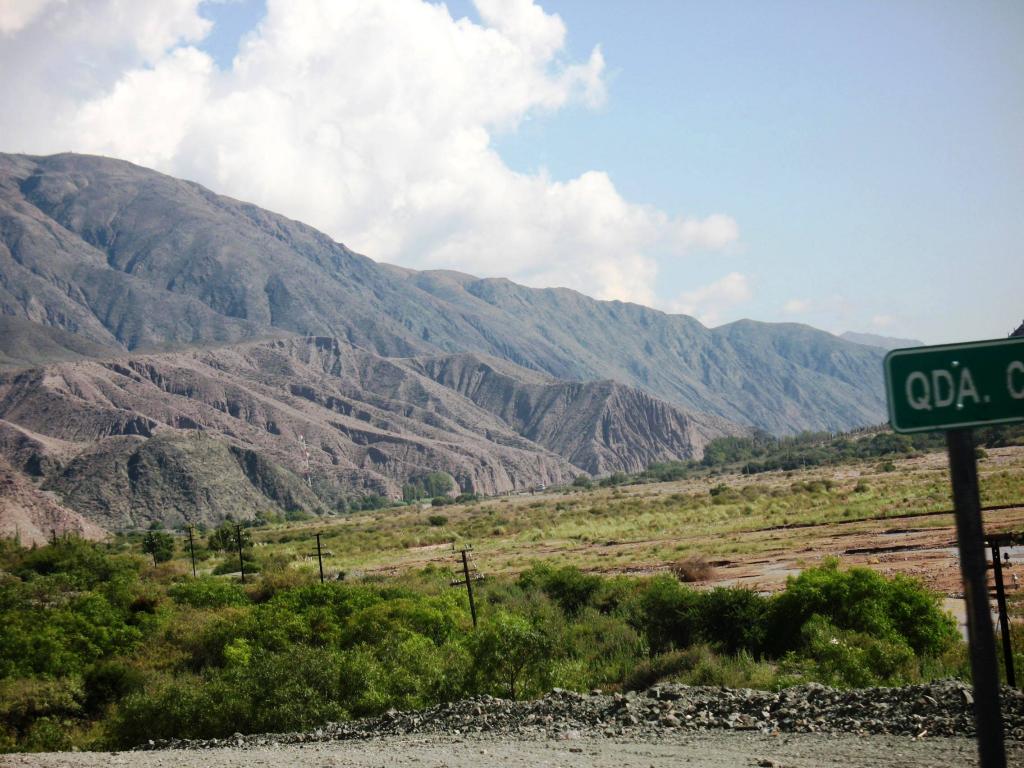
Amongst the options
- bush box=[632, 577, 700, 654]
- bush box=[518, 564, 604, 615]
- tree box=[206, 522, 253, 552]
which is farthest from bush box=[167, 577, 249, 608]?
tree box=[206, 522, 253, 552]

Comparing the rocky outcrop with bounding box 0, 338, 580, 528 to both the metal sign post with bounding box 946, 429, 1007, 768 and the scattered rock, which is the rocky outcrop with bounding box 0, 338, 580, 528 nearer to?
the scattered rock

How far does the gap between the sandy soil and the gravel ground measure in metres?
0.02

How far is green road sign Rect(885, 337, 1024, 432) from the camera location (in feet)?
12.2

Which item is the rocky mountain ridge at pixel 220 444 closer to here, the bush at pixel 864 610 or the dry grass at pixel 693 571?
the dry grass at pixel 693 571

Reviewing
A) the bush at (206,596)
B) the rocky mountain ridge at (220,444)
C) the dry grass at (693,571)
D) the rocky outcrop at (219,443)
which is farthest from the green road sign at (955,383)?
the rocky outcrop at (219,443)

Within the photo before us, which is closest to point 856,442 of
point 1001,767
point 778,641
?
point 778,641

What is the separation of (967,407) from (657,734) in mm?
9293

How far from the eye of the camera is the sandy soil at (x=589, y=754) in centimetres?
927

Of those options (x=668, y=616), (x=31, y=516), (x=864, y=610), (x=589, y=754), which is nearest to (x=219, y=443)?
(x=31, y=516)

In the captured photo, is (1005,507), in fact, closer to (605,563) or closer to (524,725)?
(605,563)

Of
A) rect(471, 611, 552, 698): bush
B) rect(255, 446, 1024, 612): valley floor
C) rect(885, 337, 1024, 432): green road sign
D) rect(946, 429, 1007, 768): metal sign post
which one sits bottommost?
rect(255, 446, 1024, 612): valley floor

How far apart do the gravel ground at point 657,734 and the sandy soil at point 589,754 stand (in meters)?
0.02

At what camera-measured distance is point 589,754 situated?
10.9m

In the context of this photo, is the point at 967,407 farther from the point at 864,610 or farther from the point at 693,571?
the point at 693,571
